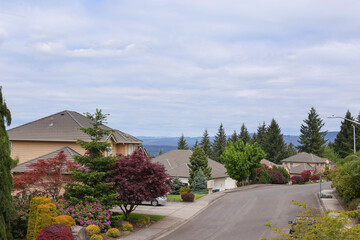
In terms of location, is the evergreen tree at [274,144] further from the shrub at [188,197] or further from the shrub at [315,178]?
the shrub at [188,197]

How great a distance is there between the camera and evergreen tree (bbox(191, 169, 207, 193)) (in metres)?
46.1

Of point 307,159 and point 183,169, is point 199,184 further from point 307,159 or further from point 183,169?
point 307,159

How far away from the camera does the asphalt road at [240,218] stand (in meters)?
22.3

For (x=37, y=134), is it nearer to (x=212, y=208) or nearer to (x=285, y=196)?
(x=212, y=208)

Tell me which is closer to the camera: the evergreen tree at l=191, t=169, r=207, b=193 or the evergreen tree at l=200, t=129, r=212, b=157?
the evergreen tree at l=191, t=169, r=207, b=193

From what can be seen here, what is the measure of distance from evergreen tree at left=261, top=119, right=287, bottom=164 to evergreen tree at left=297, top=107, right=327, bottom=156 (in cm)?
652

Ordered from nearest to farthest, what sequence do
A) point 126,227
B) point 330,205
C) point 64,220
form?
point 64,220, point 126,227, point 330,205

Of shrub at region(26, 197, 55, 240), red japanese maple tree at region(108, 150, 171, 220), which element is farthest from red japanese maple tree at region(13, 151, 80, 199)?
shrub at region(26, 197, 55, 240)

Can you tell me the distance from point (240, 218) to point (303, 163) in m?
69.4

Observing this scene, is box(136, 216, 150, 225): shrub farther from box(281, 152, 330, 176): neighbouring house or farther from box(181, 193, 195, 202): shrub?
box(281, 152, 330, 176): neighbouring house

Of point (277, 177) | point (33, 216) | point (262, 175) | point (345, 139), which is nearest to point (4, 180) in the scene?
point (33, 216)

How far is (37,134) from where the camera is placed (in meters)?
35.1

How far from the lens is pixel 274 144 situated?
4240 inches

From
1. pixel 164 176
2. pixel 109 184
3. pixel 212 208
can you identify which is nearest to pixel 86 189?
pixel 109 184
